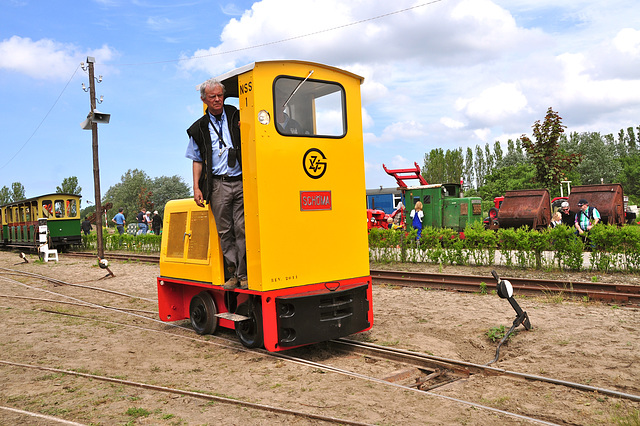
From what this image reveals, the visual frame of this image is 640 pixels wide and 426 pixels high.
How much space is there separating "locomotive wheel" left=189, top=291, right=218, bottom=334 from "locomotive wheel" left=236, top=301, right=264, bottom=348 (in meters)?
0.68

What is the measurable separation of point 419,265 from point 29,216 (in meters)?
22.0

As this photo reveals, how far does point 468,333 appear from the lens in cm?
634

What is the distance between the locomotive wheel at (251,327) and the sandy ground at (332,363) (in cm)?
14

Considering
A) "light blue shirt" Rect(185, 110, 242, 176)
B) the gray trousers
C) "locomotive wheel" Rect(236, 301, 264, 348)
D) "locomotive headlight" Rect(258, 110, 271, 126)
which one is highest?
"locomotive headlight" Rect(258, 110, 271, 126)

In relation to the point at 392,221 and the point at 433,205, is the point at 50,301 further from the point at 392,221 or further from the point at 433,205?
the point at 392,221

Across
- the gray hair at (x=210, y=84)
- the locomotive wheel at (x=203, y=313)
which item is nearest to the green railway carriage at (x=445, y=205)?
the locomotive wheel at (x=203, y=313)

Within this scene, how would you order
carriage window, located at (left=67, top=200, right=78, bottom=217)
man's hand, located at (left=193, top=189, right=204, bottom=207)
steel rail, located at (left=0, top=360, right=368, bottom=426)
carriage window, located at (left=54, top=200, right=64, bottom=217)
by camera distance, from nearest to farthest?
steel rail, located at (left=0, top=360, right=368, bottom=426) < man's hand, located at (left=193, top=189, right=204, bottom=207) < carriage window, located at (left=54, top=200, right=64, bottom=217) < carriage window, located at (left=67, top=200, right=78, bottom=217)

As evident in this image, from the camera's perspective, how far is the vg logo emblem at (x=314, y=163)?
5.55 m

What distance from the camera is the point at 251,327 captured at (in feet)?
19.0

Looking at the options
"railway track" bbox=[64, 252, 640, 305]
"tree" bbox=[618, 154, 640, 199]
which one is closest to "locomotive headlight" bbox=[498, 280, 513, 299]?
"railway track" bbox=[64, 252, 640, 305]

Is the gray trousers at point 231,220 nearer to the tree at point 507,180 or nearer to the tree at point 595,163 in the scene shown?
the tree at point 507,180

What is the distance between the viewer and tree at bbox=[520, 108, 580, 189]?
21.5m

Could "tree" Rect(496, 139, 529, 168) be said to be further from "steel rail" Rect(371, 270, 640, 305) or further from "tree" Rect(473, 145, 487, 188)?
"steel rail" Rect(371, 270, 640, 305)

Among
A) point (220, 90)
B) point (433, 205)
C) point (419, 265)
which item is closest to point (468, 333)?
point (220, 90)
